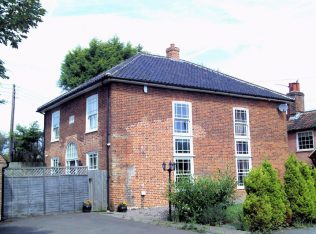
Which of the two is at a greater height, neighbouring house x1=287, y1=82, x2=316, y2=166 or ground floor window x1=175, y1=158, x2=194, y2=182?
neighbouring house x1=287, y1=82, x2=316, y2=166

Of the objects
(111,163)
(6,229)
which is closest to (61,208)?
(111,163)

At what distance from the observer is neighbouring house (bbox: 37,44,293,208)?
19.7 metres

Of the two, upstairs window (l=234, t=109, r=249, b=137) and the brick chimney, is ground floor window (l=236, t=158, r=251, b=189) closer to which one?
upstairs window (l=234, t=109, r=249, b=137)

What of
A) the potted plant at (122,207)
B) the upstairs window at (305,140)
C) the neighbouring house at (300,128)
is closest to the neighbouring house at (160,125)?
the potted plant at (122,207)

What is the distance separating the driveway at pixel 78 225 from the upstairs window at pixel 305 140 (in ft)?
72.4

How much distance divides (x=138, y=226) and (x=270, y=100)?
14792 millimetres

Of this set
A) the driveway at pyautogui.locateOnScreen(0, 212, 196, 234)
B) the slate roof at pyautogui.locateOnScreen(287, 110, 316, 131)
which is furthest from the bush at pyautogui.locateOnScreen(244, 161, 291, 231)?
the slate roof at pyautogui.locateOnScreen(287, 110, 316, 131)

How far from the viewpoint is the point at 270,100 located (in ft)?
84.0

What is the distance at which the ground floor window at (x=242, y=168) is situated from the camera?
923 inches

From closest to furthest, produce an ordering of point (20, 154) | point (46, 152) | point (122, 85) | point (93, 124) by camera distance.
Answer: point (122, 85) → point (93, 124) → point (46, 152) → point (20, 154)

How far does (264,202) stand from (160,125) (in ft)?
29.0

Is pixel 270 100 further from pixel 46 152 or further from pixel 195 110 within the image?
pixel 46 152

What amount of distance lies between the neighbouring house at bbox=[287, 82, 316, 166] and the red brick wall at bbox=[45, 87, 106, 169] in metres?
19.2

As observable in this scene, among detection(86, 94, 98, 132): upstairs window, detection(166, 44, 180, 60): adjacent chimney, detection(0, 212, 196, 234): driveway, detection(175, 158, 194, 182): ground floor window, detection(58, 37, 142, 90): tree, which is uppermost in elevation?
detection(58, 37, 142, 90): tree
